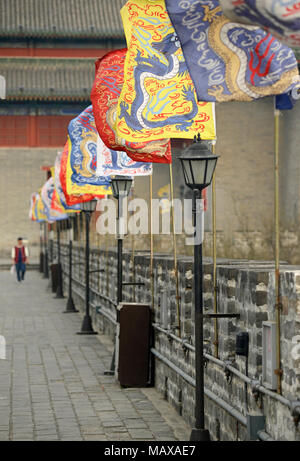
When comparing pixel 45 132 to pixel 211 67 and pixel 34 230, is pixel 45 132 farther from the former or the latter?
pixel 211 67

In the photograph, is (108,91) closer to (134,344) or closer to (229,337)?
(134,344)

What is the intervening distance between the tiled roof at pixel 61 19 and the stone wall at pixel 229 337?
3981cm

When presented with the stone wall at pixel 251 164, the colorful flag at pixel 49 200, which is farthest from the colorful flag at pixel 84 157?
the stone wall at pixel 251 164

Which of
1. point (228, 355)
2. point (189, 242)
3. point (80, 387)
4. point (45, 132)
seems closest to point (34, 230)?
point (45, 132)

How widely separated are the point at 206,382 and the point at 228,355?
937mm

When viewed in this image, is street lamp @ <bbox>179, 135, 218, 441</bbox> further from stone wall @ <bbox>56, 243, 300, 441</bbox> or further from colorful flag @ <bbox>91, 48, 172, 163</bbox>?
colorful flag @ <bbox>91, 48, 172, 163</bbox>

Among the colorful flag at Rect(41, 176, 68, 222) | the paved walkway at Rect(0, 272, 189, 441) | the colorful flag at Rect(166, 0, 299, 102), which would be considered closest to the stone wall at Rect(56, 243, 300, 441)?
the paved walkway at Rect(0, 272, 189, 441)

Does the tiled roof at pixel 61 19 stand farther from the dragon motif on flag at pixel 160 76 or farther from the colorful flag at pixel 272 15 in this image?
the colorful flag at pixel 272 15

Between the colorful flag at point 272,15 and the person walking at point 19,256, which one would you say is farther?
the person walking at point 19,256

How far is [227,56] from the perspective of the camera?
6938 millimetres

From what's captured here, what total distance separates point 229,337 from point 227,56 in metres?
2.55

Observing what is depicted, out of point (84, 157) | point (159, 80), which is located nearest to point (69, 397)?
point (159, 80)

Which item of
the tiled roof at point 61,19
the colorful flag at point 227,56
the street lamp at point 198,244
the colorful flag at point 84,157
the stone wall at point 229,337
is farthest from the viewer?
the tiled roof at point 61,19

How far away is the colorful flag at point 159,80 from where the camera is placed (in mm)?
9133
